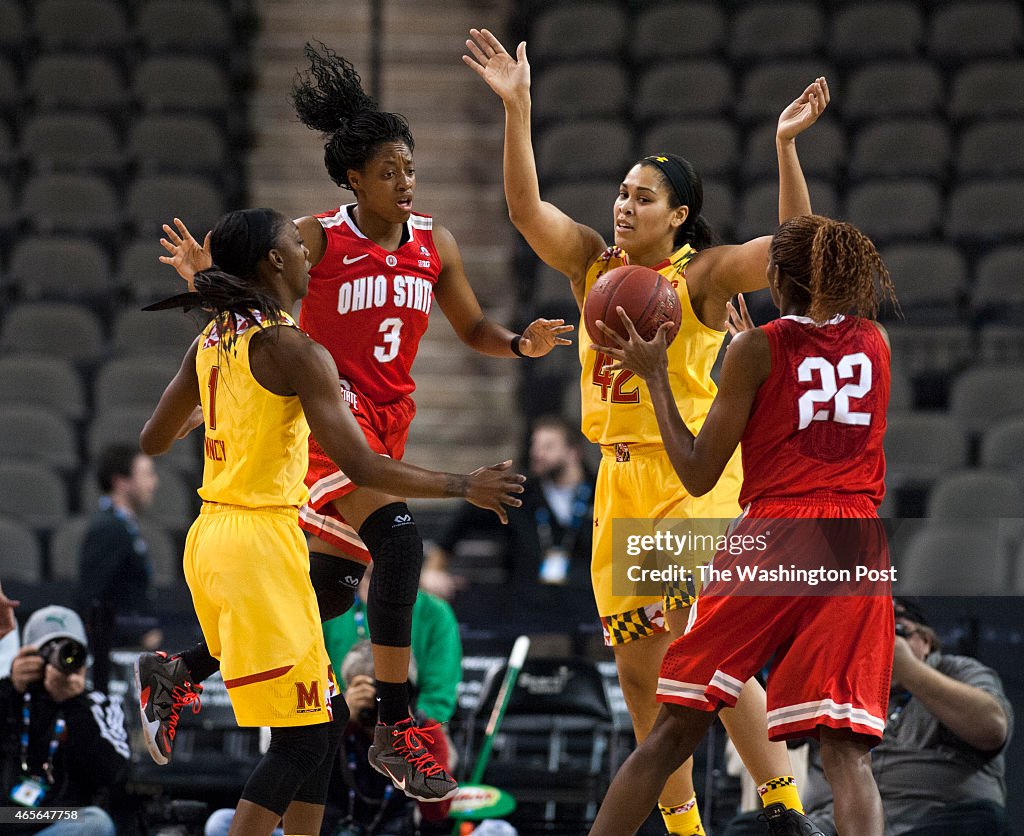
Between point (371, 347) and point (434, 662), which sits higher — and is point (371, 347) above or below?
above

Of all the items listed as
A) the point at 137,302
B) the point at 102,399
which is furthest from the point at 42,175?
the point at 102,399

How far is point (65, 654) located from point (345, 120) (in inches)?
93.9

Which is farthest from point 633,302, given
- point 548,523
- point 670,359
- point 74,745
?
point 548,523

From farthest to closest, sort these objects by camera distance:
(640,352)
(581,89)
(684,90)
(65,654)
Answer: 1. (581,89)
2. (684,90)
3. (65,654)
4. (640,352)

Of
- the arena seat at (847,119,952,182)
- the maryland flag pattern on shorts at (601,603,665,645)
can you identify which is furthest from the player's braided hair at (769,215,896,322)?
the arena seat at (847,119,952,182)

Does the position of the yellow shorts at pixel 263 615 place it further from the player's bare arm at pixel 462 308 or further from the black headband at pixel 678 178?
the black headband at pixel 678 178

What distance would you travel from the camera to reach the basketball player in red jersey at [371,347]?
460 centimetres

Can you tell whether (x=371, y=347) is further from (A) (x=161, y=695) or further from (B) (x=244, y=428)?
(A) (x=161, y=695)

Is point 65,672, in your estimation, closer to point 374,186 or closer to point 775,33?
point 374,186

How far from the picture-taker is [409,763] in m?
4.58

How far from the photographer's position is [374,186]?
188 inches

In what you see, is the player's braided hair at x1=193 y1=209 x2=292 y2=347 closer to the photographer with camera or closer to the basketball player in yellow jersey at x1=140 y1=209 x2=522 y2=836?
the basketball player in yellow jersey at x1=140 y1=209 x2=522 y2=836

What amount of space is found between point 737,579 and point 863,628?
1.15 feet

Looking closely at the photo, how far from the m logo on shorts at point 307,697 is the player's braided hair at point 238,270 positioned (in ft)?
3.13
